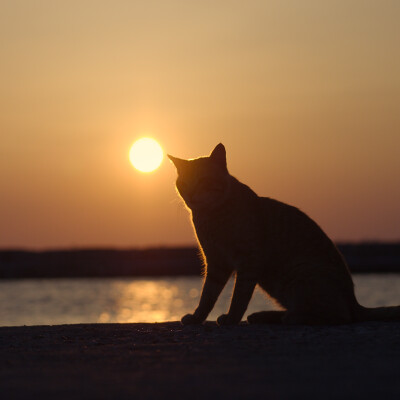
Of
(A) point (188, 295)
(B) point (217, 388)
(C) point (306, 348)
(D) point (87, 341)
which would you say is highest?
(B) point (217, 388)

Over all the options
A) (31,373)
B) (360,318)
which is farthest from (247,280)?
(31,373)

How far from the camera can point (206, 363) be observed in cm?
551

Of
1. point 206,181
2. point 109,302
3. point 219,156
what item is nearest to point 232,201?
point 206,181

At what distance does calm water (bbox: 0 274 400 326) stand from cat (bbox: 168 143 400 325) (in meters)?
11.4

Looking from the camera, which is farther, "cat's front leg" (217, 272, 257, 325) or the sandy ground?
"cat's front leg" (217, 272, 257, 325)

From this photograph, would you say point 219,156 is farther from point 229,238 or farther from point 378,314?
point 378,314

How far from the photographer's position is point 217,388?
4590 mm

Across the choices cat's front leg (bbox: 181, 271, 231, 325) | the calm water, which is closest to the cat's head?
cat's front leg (bbox: 181, 271, 231, 325)

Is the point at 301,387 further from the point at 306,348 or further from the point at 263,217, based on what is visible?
the point at 263,217

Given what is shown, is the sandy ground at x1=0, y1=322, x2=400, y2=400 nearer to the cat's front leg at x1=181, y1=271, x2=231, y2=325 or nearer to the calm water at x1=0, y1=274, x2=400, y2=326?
the cat's front leg at x1=181, y1=271, x2=231, y2=325

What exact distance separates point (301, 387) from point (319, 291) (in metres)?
3.16

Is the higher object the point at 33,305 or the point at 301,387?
the point at 301,387

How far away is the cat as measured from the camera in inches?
305

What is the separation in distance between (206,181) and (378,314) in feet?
7.62
